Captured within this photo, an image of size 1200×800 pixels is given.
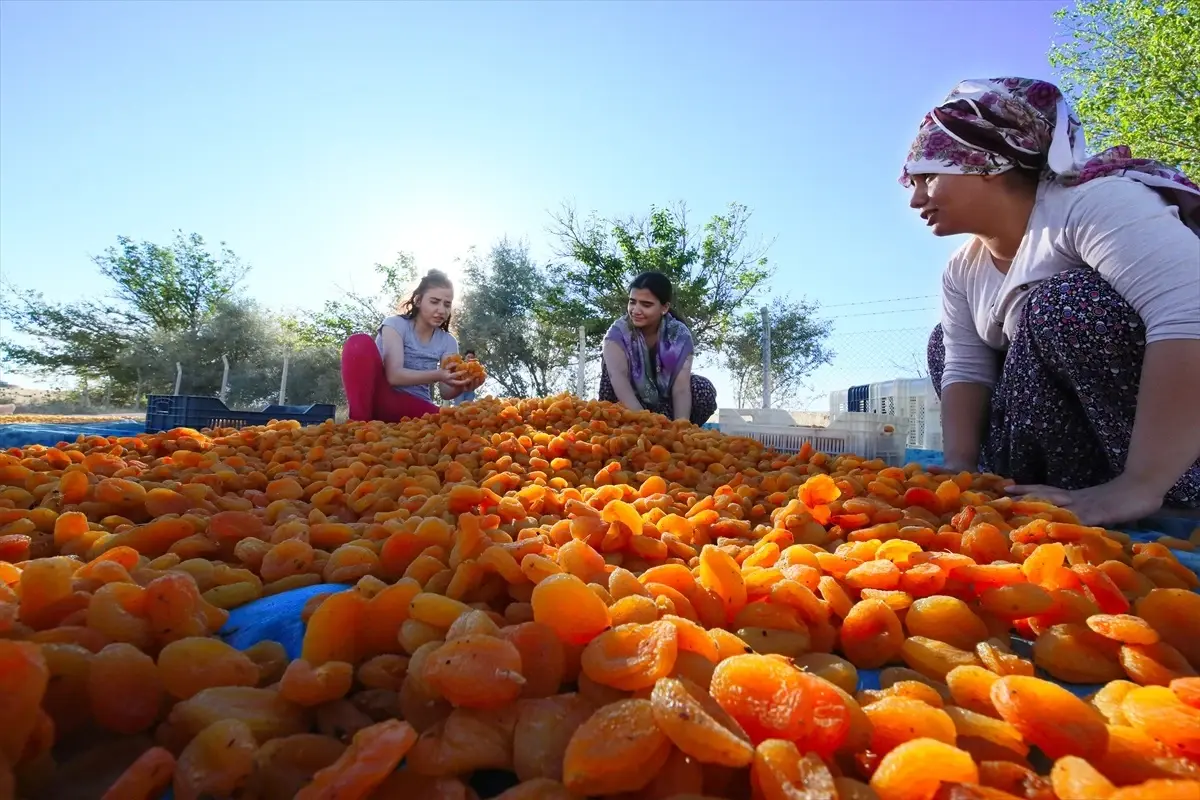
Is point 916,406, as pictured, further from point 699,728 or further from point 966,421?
point 699,728

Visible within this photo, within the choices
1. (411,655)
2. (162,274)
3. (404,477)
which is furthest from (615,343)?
(162,274)

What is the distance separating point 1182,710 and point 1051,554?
0.30m

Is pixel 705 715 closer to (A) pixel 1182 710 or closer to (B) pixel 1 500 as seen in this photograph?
(A) pixel 1182 710

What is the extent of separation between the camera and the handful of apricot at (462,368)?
3292mm

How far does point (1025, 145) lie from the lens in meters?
1.39

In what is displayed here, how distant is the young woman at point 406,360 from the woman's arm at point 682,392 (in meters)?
1.13

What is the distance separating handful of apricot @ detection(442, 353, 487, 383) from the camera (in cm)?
329

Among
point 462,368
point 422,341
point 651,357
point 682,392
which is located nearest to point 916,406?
point 682,392

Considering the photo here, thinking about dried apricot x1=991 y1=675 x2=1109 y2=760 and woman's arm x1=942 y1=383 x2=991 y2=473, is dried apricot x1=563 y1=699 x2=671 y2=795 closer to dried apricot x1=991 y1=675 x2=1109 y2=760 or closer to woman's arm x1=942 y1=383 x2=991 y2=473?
dried apricot x1=991 y1=675 x2=1109 y2=760

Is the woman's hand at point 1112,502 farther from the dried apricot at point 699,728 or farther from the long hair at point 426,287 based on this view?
the long hair at point 426,287

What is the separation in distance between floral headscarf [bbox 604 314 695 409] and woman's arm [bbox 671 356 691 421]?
3 cm

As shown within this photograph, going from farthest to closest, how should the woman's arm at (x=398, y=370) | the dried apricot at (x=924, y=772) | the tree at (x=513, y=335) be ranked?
the tree at (x=513, y=335), the woman's arm at (x=398, y=370), the dried apricot at (x=924, y=772)

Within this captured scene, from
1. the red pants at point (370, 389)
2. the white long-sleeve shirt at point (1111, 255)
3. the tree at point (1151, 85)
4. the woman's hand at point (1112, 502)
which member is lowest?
the woman's hand at point (1112, 502)

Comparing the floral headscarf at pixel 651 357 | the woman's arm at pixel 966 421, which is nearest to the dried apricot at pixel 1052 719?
the woman's arm at pixel 966 421
